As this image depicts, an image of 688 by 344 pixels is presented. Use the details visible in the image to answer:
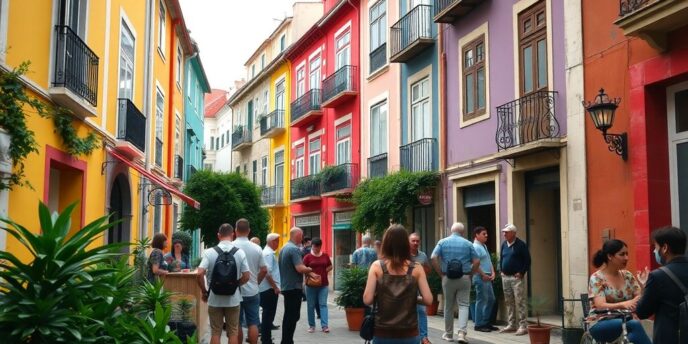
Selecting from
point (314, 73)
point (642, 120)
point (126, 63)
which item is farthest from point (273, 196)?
point (642, 120)

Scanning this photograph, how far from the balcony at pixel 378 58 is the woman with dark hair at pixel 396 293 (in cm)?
1687

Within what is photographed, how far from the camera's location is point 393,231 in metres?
6.46

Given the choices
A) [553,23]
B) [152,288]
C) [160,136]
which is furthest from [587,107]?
[160,136]

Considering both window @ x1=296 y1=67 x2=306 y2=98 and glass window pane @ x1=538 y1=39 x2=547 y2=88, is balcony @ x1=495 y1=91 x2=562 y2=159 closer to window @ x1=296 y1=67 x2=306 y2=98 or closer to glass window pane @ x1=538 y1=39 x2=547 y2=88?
glass window pane @ x1=538 y1=39 x2=547 y2=88

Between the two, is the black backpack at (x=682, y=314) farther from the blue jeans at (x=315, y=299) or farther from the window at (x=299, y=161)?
the window at (x=299, y=161)

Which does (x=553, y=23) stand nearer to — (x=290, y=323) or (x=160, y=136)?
(x=290, y=323)

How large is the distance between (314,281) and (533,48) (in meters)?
6.11

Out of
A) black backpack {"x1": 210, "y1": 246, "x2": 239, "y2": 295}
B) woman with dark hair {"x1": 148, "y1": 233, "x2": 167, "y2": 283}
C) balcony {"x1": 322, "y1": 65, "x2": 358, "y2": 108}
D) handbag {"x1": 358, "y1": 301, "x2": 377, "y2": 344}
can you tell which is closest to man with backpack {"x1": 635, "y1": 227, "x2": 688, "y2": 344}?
handbag {"x1": 358, "y1": 301, "x2": 377, "y2": 344}

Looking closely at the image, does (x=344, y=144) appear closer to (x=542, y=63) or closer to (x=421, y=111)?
(x=421, y=111)

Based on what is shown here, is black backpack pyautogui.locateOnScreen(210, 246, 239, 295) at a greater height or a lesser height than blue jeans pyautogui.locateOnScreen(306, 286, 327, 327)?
greater

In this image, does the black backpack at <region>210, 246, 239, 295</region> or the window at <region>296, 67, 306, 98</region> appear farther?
the window at <region>296, 67, 306, 98</region>

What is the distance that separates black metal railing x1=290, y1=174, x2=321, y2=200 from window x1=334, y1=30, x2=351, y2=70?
4.15m

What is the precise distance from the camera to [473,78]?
1720 cm

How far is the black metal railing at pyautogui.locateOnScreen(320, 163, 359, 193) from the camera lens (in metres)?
25.4
